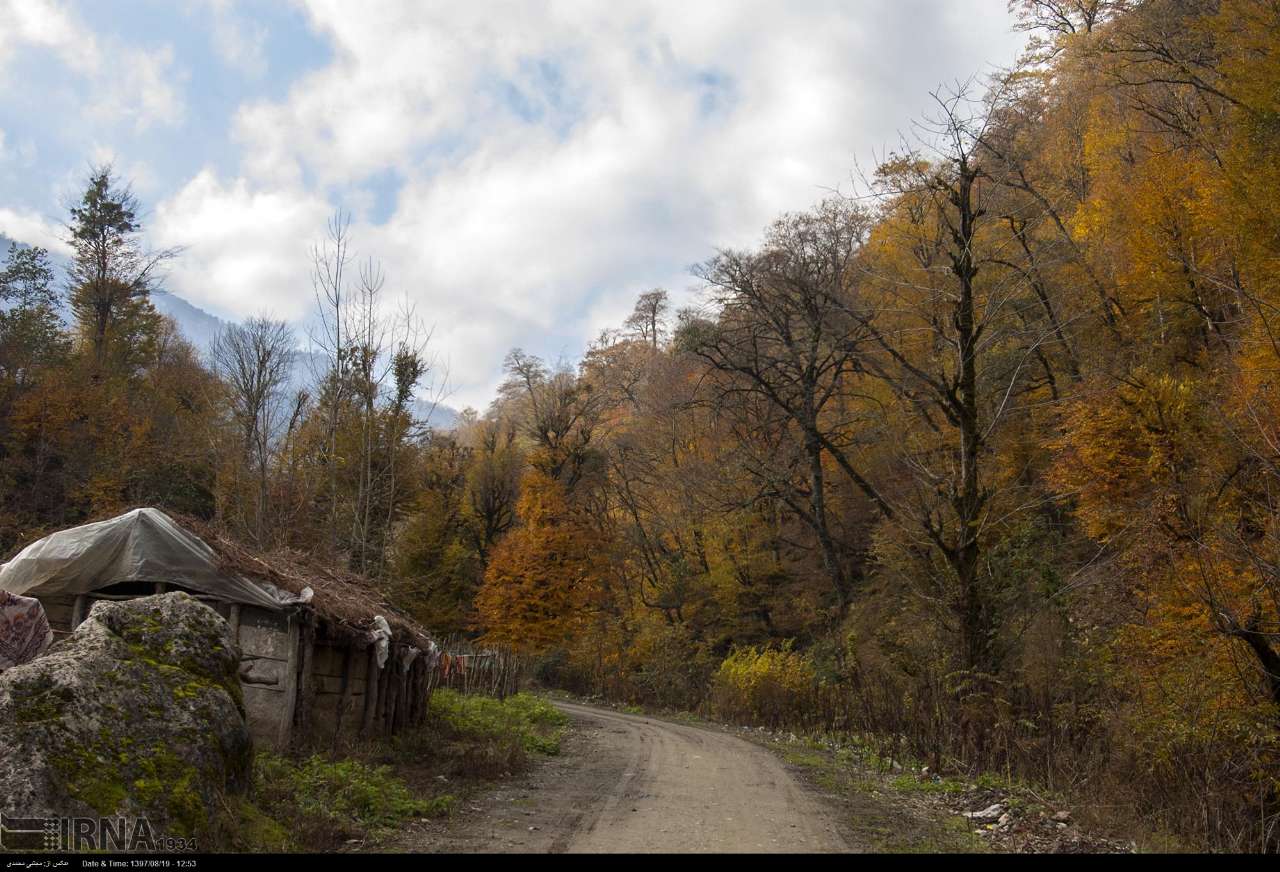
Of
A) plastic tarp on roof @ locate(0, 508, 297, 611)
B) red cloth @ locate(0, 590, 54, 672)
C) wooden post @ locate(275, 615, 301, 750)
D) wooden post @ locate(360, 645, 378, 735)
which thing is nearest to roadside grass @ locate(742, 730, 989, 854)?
wooden post @ locate(360, 645, 378, 735)

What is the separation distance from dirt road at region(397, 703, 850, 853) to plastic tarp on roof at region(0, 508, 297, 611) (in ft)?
14.3

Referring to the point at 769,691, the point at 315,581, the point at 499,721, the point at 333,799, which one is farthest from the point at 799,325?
the point at 333,799

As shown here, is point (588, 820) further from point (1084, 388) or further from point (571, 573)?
point (571, 573)

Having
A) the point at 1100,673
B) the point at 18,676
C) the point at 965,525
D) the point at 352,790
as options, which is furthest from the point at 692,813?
the point at 1100,673

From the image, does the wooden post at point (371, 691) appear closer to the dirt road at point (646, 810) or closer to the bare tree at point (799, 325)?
the dirt road at point (646, 810)

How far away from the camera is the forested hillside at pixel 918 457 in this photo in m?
12.4

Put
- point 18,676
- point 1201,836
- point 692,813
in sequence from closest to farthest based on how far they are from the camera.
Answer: point 18,676, point 1201,836, point 692,813

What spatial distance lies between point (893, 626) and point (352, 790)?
18.3 meters

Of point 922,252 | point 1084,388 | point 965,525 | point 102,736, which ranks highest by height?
point 922,252

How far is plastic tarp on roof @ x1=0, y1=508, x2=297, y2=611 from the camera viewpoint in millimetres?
10531

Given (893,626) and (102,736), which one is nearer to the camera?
(102,736)

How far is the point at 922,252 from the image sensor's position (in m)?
16.2

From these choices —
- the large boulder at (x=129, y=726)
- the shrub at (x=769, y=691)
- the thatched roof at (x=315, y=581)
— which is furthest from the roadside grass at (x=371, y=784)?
the shrub at (x=769, y=691)

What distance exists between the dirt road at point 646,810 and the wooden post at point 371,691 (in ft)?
8.42
